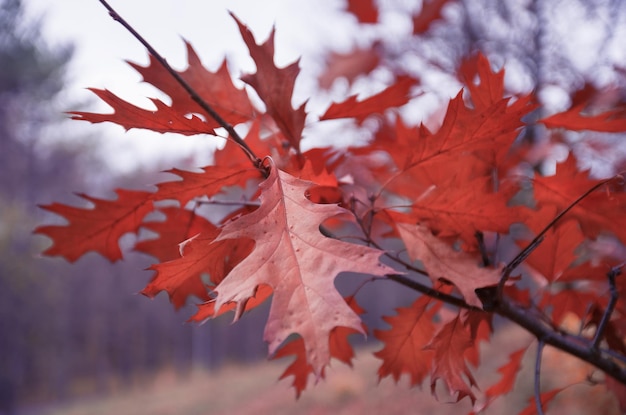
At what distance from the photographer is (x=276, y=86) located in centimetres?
63

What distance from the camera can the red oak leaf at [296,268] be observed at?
0.40 meters

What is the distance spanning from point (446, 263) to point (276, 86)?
30cm

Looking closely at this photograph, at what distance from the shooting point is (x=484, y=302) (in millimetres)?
658

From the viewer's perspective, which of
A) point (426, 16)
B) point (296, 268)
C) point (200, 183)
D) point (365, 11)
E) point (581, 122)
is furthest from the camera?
point (365, 11)

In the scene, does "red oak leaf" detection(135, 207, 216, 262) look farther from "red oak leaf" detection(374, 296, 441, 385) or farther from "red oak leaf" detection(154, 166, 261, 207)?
"red oak leaf" detection(374, 296, 441, 385)

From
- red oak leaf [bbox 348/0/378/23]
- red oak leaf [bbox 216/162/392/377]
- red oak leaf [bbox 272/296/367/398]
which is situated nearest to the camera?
red oak leaf [bbox 216/162/392/377]

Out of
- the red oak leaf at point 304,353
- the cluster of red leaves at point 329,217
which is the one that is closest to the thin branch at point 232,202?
the cluster of red leaves at point 329,217

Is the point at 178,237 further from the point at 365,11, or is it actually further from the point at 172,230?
the point at 365,11

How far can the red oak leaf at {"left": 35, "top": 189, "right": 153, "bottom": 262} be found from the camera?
70 centimetres

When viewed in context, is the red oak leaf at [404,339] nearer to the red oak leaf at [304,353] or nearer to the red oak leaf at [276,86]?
the red oak leaf at [304,353]

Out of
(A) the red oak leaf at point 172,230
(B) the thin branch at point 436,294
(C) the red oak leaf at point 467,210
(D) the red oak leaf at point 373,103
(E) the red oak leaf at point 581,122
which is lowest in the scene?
(B) the thin branch at point 436,294

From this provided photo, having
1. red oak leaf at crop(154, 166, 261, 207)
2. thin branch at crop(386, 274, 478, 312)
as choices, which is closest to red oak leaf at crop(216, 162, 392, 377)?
red oak leaf at crop(154, 166, 261, 207)

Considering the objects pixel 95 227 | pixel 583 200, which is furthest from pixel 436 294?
pixel 95 227

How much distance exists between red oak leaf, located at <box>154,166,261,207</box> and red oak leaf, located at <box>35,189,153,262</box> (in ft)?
0.35
